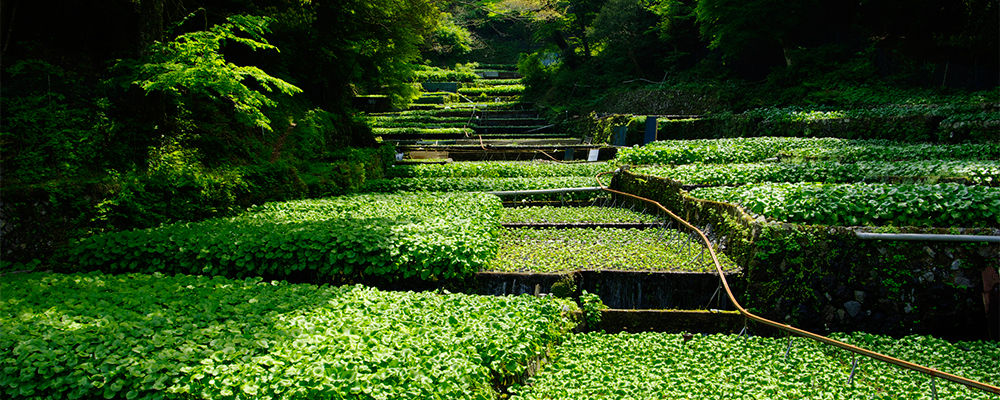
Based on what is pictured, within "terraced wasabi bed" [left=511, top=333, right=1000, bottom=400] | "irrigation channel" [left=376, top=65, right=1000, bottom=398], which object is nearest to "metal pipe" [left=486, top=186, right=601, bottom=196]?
"irrigation channel" [left=376, top=65, right=1000, bottom=398]

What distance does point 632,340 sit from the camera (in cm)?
656

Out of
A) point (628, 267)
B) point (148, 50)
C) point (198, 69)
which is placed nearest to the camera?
point (628, 267)

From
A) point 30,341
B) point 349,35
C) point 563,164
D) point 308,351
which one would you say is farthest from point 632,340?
point 349,35

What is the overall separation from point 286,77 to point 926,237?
15.3 m

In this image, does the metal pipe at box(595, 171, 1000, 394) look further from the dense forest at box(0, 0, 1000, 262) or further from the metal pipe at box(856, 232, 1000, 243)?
the dense forest at box(0, 0, 1000, 262)

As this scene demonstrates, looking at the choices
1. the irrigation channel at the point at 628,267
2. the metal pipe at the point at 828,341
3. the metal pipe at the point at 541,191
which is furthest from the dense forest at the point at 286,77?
the metal pipe at the point at 828,341

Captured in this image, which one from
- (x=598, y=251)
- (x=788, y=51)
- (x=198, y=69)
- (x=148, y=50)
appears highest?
(x=788, y=51)

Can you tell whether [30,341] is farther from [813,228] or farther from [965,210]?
[965,210]

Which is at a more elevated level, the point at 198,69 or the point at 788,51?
the point at 788,51

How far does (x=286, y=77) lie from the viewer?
51.2ft

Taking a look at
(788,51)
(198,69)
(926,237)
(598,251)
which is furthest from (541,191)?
(788,51)

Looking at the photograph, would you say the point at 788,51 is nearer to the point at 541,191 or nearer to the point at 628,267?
the point at 541,191

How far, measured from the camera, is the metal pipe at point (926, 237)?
6527 mm

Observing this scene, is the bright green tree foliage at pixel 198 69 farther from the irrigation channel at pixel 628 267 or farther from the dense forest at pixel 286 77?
the irrigation channel at pixel 628 267
